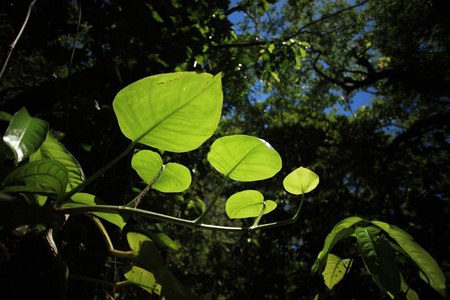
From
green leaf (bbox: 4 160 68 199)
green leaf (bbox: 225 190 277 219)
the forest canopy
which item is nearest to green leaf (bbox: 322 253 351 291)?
the forest canopy

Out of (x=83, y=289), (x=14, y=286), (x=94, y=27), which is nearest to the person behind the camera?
(x=14, y=286)

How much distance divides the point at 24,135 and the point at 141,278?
1.13 feet

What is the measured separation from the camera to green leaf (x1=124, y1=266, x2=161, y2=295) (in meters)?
0.45

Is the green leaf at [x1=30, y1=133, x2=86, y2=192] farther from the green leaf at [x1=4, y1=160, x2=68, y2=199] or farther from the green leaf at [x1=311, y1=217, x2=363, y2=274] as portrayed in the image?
the green leaf at [x1=311, y1=217, x2=363, y2=274]

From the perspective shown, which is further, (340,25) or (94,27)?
(340,25)

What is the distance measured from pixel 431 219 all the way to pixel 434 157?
9.28ft

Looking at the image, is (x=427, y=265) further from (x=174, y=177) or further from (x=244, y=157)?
(x=174, y=177)

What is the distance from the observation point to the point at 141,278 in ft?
1.50

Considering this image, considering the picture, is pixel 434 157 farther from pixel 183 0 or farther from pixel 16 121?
pixel 16 121

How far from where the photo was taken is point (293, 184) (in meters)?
0.54

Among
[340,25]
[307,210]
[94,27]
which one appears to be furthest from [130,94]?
[340,25]

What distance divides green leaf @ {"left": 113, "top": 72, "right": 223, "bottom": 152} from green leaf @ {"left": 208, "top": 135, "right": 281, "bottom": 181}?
69 millimetres

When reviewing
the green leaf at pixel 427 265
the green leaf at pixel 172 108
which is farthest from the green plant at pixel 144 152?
the green leaf at pixel 427 265

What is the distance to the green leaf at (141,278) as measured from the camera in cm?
45
